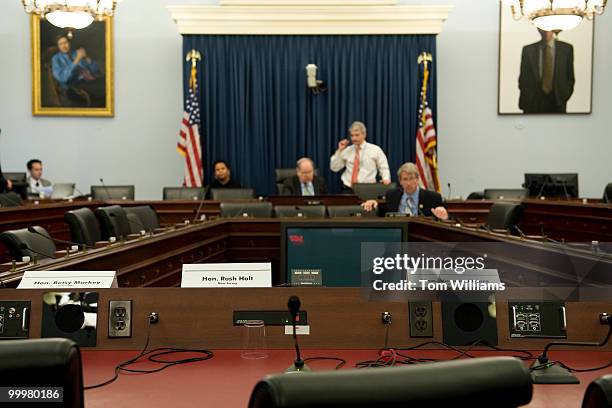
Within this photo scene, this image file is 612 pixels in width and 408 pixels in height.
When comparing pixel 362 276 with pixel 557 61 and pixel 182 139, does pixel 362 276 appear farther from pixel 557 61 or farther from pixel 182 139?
pixel 557 61

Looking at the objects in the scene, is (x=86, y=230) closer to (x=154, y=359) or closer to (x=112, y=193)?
(x=154, y=359)

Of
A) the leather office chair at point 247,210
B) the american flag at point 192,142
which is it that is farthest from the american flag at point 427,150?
the leather office chair at point 247,210

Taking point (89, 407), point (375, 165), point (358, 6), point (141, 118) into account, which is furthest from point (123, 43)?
point (89, 407)

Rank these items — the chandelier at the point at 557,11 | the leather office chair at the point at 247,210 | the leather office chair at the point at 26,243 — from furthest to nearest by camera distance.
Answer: the chandelier at the point at 557,11 → the leather office chair at the point at 247,210 → the leather office chair at the point at 26,243

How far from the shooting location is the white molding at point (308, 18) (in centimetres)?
1106

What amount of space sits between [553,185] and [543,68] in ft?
9.09

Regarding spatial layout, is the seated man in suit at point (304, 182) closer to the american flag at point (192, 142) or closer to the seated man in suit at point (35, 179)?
the american flag at point (192, 142)

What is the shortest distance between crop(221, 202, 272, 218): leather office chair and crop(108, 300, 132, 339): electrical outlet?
4804mm

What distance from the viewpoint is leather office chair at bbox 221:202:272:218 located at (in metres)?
7.18

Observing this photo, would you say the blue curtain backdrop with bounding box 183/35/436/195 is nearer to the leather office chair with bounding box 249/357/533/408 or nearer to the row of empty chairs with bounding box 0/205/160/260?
the row of empty chairs with bounding box 0/205/160/260

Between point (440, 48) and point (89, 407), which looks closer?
point (89, 407)

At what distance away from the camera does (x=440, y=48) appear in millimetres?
11734

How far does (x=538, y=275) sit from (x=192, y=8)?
863 centimetres

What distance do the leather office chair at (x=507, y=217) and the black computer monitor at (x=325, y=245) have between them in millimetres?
853
